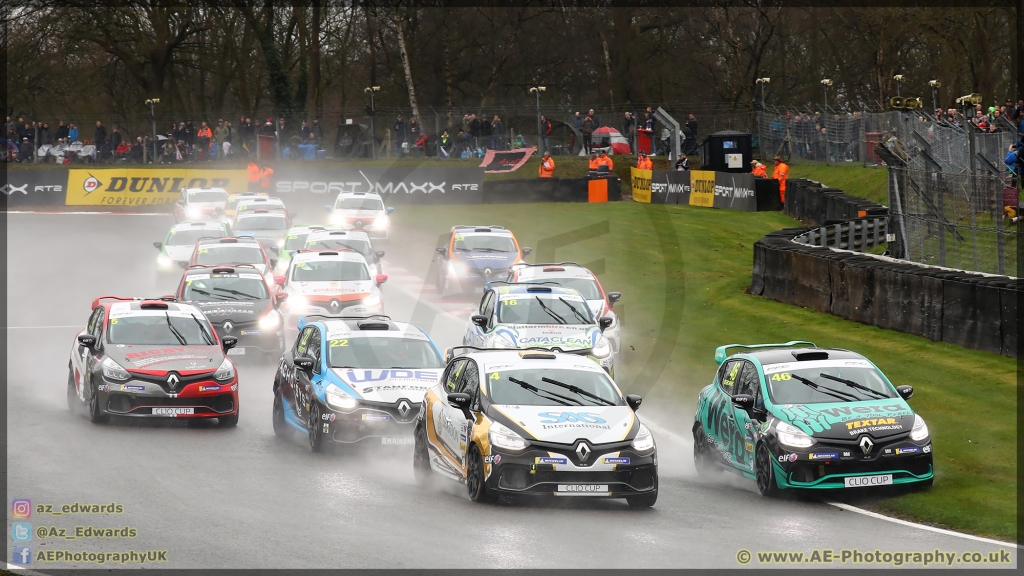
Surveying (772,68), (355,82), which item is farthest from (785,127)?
(355,82)

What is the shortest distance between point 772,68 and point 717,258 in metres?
33.9

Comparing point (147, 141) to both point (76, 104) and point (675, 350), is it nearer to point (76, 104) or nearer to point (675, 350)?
point (76, 104)

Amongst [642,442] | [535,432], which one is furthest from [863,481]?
[535,432]

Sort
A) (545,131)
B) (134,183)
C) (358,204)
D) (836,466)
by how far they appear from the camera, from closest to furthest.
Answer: (836,466), (358,204), (134,183), (545,131)

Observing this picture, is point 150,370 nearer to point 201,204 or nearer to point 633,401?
point 633,401

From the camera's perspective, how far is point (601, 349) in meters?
17.8

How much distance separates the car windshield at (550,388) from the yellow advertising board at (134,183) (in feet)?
124

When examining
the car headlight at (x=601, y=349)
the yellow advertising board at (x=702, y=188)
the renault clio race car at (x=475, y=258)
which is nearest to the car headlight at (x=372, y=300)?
the renault clio race car at (x=475, y=258)

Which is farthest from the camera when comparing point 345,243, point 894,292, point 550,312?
point 345,243

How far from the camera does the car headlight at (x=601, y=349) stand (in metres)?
17.7

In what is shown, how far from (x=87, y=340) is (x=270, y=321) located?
15.3 feet

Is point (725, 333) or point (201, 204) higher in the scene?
point (201, 204)

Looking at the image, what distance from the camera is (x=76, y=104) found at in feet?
233

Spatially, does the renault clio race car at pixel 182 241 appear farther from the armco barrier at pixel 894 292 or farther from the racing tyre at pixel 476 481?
the racing tyre at pixel 476 481
